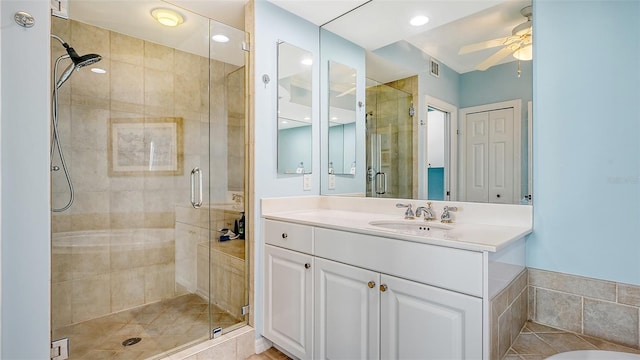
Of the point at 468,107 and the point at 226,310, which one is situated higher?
the point at 468,107

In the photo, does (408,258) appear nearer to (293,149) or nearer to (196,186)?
(293,149)

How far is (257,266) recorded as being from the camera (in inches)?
74.8

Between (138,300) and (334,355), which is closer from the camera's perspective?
(334,355)

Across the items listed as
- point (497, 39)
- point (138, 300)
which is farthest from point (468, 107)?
point (138, 300)

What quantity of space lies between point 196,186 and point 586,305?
2.33 m

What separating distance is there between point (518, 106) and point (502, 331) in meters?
1.05

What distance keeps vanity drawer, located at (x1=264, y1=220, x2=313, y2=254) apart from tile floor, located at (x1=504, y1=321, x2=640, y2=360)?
99cm

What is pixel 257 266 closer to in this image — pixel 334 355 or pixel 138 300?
pixel 334 355

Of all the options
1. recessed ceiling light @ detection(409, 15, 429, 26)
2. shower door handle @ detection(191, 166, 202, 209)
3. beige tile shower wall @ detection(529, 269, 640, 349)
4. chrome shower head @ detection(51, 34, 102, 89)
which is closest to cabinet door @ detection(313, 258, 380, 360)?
beige tile shower wall @ detection(529, 269, 640, 349)

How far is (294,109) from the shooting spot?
2109 millimetres

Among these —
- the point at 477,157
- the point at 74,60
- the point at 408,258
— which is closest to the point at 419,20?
the point at 477,157

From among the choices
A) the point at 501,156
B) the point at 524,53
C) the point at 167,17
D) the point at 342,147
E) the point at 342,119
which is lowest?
the point at 501,156

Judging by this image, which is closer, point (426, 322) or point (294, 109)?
point (426, 322)

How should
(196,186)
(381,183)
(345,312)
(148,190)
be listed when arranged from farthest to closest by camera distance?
(148,190) < (196,186) < (381,183) < (345,312)
